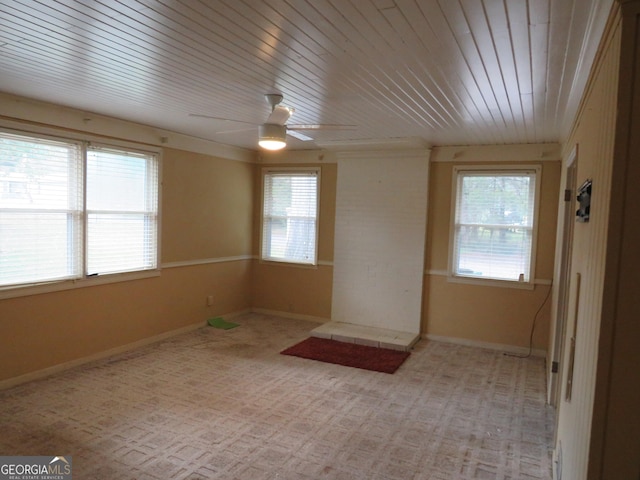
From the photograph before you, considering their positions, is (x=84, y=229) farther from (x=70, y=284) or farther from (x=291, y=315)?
(x=291, y=315)

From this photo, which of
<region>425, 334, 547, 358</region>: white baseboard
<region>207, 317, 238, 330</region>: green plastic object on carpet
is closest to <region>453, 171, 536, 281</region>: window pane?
<region>425, 334, 547, 358</region>: white baseboard

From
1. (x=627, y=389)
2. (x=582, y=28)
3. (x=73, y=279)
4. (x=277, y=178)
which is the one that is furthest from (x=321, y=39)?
(x=277, y=178)

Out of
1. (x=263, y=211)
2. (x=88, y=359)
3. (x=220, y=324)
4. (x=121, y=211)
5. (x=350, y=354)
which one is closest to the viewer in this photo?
(x=88, y=359)

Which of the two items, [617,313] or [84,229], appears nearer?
[617,313]

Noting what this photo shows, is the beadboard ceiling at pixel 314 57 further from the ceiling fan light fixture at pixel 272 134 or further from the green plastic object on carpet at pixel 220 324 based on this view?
the green plastic object on carpet at pixel 220 324

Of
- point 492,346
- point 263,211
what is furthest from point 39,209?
point 492,346

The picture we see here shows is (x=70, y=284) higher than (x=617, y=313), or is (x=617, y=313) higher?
(x=617, y=313)

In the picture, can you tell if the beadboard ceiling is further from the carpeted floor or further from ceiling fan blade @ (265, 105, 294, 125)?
the carpeted floor

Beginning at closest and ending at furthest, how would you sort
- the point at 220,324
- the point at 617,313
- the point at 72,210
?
the point at 617,313, the point at 72,210, the point at 220,324

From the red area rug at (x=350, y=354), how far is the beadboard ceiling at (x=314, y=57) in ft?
8.29

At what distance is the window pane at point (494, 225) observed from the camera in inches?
200

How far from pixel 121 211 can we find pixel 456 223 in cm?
392

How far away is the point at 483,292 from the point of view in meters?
5.30

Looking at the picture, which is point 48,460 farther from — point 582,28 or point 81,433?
point 582,28
